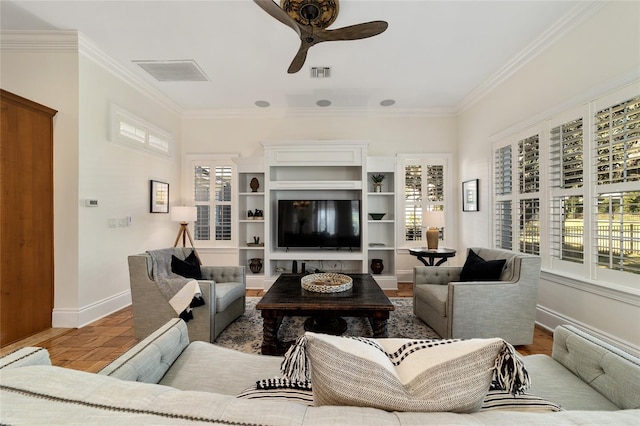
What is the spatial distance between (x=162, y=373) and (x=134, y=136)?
366 centimetres

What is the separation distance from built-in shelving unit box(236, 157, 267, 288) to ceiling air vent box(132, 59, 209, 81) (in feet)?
4.63

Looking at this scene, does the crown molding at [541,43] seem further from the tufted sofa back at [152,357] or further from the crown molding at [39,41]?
the crown molding at [39,41]

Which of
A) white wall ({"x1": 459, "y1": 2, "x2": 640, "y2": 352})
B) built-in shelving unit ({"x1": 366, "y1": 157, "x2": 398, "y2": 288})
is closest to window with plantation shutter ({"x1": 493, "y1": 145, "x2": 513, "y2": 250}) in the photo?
white wall ({"x1": 459, "y1": 2, "x2": 640, "y2": 352})

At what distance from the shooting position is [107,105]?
337 cm

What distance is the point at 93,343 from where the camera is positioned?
2609 mm

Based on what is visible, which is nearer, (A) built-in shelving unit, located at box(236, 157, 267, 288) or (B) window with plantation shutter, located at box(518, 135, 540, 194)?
(B) window with plantation shutter, located at box(518, 135, 540, 194)

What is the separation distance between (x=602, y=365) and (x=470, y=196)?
3.72 meters

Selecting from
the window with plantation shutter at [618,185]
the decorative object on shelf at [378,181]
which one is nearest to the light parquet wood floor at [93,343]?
the window with plantation shutter at [618,185]

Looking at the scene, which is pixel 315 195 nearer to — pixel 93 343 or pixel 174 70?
pixel 174 70

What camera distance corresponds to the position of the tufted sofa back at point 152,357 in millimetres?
955

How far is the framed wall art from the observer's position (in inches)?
163

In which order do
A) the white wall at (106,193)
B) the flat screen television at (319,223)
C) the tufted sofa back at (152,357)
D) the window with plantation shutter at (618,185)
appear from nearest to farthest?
the tufted sofa back at (152,357)
the window with plantation shutter at (618,185)
the white wall at (106,193)
the flat screen television at (319,223)

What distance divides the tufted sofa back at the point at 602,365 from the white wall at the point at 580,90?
1.44 meters

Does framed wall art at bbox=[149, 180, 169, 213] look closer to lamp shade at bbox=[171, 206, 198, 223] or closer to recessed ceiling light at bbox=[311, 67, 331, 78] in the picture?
lamp shade at bbox=[171, 206, 198, 223]
